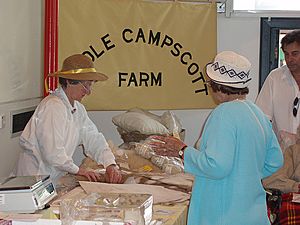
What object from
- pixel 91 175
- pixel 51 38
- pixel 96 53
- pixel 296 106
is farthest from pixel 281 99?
pixel 51 38

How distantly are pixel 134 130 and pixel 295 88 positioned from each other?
3.75ft

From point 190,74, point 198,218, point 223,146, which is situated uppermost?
point 190,74

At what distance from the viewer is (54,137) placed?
336 centimetres

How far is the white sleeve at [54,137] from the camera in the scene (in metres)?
3.31

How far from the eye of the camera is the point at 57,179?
339cm

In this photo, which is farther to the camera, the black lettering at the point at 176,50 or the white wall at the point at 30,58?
the black lettering at the point at 176,50

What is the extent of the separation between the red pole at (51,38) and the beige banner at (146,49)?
4.7 inches

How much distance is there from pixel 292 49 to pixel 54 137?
1617 mm

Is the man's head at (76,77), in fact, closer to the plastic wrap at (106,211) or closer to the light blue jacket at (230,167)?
the light blue jacket at (230,167)

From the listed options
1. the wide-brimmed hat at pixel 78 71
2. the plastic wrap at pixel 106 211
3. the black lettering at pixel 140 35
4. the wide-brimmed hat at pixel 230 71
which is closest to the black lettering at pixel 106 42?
the black lettering at pixel 140 35

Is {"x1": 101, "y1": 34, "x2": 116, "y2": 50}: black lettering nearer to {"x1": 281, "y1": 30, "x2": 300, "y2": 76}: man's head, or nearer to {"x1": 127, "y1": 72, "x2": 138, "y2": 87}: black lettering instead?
{"x1": 127, "y1": 72, "x2": 138, "y2": 87}: black lettering

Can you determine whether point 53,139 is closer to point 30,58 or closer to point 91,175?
point 91,175

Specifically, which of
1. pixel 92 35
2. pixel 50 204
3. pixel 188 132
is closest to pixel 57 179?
pixel 50 204

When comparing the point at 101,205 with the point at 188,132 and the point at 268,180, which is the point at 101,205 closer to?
the point at 268,180
